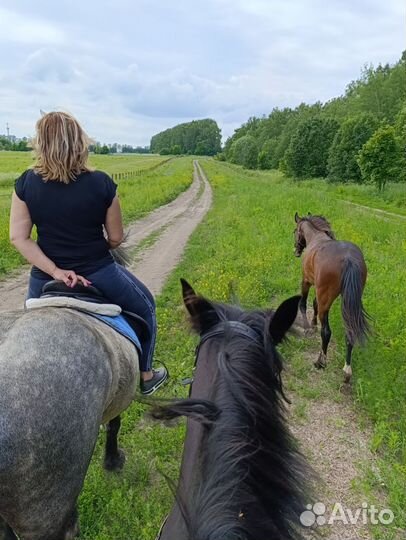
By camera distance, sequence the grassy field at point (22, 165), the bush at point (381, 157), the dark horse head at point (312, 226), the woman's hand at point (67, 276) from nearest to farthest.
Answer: the woman's hand at point (67, 276) < the dark horse head at point (312, 226) < the bush at point (381, 157) < the grassy field at point (22, 165)

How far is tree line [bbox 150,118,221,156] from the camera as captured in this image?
166m

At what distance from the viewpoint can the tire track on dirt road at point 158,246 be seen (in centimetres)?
822

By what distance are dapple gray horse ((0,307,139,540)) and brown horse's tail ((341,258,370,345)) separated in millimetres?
3536

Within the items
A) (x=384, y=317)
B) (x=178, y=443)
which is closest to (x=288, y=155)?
(x=384, y=317)

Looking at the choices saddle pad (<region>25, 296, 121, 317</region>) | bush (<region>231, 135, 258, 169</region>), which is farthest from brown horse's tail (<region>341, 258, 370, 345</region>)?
bush (<region>231, 135, 258, 169</region>)

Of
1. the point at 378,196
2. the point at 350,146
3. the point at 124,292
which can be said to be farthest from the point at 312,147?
the point at 124,292

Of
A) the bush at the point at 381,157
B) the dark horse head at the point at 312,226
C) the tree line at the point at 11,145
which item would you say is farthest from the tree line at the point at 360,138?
the tree line at the point at 11,145

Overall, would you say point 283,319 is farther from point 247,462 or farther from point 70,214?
point 70,214

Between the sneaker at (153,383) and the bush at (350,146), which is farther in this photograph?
the bush at (350,146)

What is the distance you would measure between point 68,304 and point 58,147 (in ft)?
2.78

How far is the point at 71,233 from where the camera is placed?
2641 millimetres

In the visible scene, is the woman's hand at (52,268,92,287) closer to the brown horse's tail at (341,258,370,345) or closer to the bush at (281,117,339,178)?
the brown horse's tail at (341,258,370,345)

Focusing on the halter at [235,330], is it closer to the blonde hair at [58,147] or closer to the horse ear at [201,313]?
the horse ear at [201,313]

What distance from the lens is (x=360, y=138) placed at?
36.8 m
